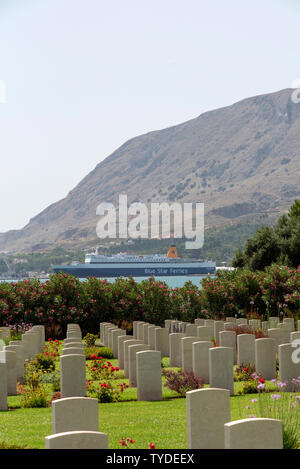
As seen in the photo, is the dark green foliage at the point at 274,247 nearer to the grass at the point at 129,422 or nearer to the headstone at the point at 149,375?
the headstone at the point at 149,375

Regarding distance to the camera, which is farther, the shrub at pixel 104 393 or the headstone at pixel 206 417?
the shrub at pixel 104 393

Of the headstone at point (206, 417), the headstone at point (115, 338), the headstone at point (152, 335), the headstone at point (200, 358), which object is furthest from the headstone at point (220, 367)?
the headstone at point (115, 338)

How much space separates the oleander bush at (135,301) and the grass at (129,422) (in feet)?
45.2

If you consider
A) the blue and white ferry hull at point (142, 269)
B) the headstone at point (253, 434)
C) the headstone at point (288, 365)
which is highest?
the headstone at point (253, 434)

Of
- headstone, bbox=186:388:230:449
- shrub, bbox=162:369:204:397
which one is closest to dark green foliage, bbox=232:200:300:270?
shrub, bbox=162:369:204:397

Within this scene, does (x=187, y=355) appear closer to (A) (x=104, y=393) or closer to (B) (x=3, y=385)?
Result: (A) (x=104, y=393)

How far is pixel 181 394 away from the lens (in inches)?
446

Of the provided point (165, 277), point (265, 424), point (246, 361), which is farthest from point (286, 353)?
point (165, 277)

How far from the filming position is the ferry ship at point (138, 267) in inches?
5221

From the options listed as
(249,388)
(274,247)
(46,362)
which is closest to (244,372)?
(249,388)

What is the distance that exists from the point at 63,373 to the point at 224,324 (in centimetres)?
831

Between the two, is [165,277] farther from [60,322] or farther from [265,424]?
[265,424]

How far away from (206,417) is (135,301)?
63.0 feet
